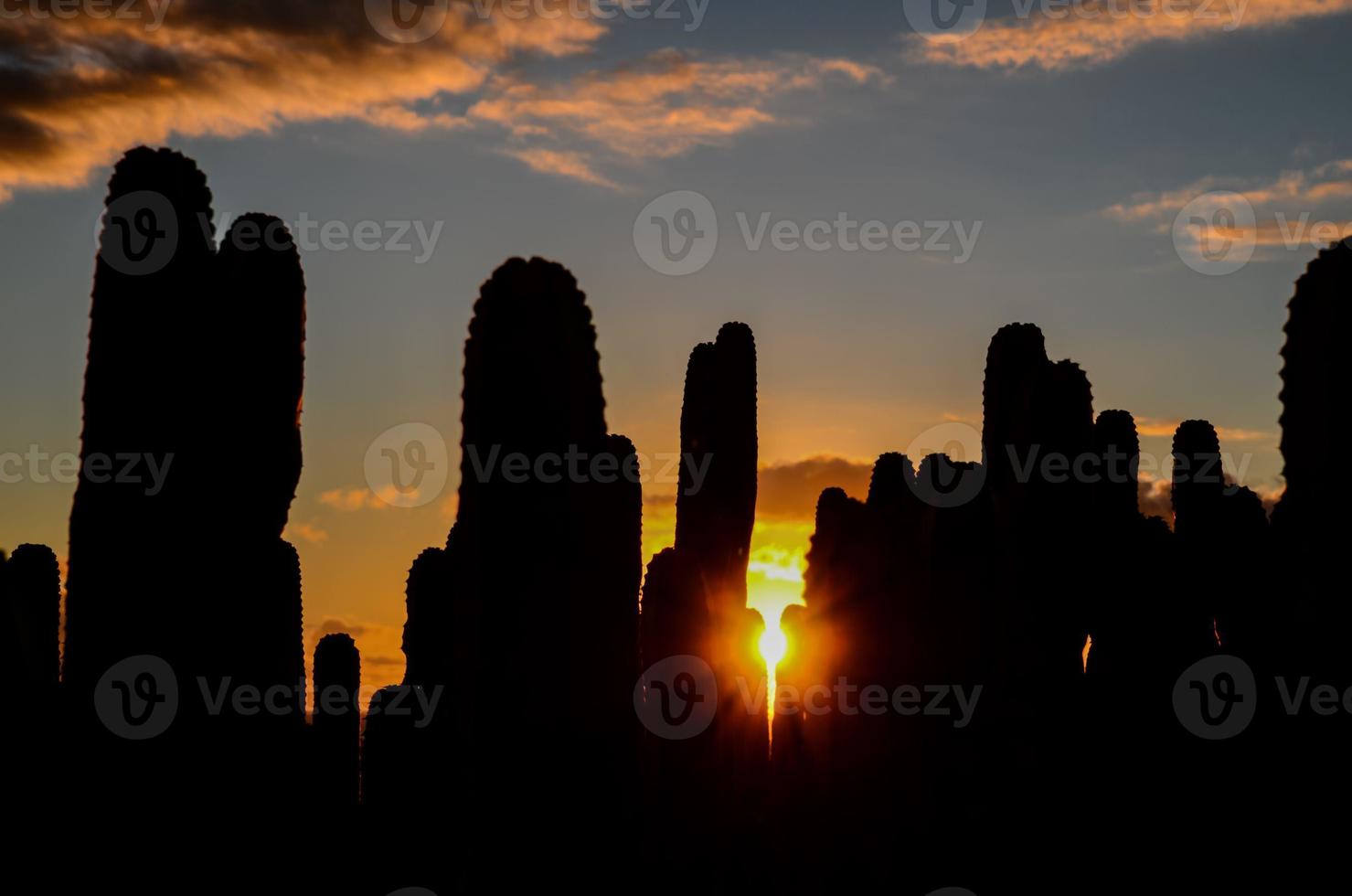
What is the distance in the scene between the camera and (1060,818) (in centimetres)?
1333

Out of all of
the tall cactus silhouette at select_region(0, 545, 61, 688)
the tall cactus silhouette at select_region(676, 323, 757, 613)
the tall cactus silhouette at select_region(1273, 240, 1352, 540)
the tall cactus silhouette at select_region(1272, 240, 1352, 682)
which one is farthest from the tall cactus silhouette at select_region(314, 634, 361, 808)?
→ the tall cactus silhouette at select_region(1273, 240, 1352, 540)

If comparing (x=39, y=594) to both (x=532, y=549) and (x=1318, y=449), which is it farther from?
(x=1318, y=449)

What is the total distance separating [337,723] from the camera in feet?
60.3

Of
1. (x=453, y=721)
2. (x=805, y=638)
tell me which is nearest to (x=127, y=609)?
(x=453, y=721)

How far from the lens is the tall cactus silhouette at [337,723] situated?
17.9 m

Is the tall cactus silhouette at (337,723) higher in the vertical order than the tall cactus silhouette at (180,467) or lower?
lower

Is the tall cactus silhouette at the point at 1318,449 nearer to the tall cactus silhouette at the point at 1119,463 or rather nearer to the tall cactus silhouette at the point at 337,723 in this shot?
the tall cactus silhouette at the point at 1119,463

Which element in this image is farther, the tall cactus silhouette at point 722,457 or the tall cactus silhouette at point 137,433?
the tall cactus silhouette at point 722,457

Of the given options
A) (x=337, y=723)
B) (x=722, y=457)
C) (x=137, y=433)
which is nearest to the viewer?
(x=137, y=433)

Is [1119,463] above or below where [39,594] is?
above

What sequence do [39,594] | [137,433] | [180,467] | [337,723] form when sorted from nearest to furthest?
[137,433] < [180,467] < [337,723] < [39,594]

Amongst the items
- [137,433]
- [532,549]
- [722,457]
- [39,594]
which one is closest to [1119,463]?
[722,457]

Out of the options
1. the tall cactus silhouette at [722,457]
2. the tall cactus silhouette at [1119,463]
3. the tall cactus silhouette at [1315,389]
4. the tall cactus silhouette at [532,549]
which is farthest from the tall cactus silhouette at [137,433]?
the tall cactus silhouette at [722,457]

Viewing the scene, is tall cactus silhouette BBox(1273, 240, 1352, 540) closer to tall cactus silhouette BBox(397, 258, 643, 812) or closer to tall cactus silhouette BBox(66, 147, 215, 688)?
tall cactus silhouette BBox(397, 258, 643, 812)
